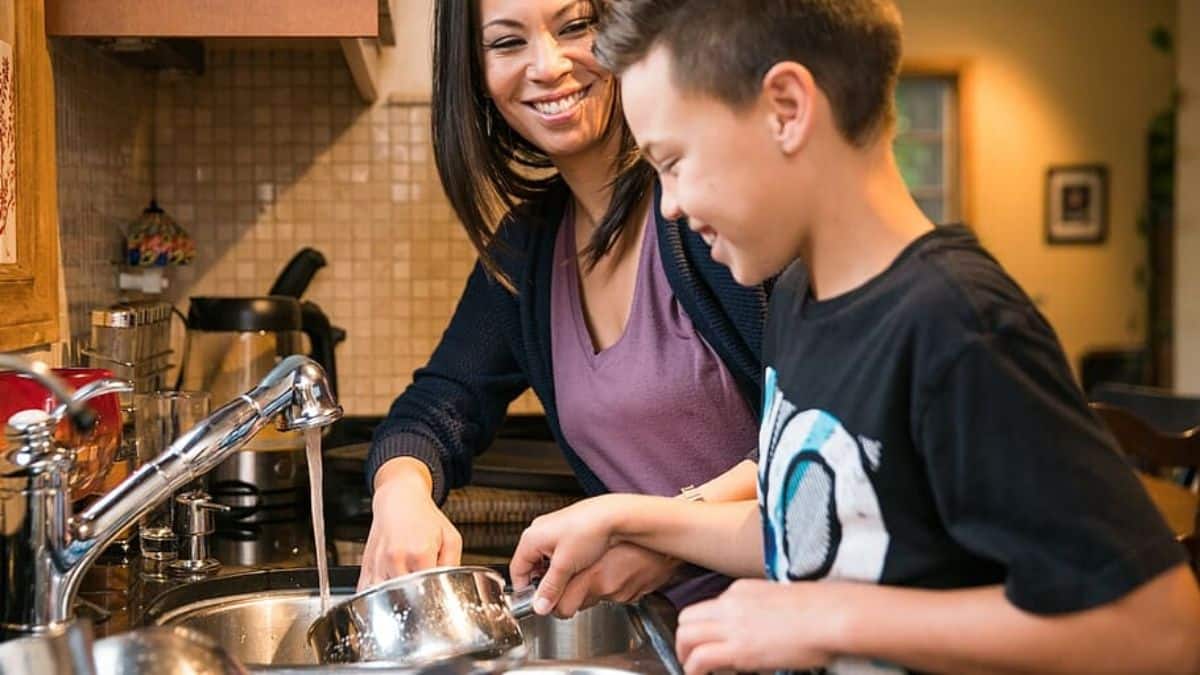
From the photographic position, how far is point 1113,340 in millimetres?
6805

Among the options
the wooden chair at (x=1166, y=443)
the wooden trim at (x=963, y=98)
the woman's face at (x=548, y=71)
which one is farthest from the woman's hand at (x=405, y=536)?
the wooden trim at (x=963, y=98)

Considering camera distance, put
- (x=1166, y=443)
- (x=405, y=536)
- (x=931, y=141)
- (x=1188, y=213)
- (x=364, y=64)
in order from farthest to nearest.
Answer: (x=931, y=141), (x=1188, y=213), (x=1166, y=443), (x=364, y=64), (x=405, y=536)

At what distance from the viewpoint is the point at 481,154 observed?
147 centimetres

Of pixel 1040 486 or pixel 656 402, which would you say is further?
pixel 656 402

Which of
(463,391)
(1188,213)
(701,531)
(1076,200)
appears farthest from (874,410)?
(1076,200)

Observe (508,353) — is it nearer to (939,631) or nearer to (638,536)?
(638,536)

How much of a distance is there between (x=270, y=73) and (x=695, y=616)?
180 centimetres

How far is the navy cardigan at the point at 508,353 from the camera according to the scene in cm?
132

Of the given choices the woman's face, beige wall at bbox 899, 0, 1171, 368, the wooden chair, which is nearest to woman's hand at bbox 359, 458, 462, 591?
the woman's face

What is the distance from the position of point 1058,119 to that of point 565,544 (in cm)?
612

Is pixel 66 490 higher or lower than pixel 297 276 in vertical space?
lower

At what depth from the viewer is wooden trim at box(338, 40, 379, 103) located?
1928 mm

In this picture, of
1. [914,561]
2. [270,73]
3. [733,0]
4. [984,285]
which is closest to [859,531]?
[914,561]

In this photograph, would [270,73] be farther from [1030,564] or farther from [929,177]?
[929,177]
